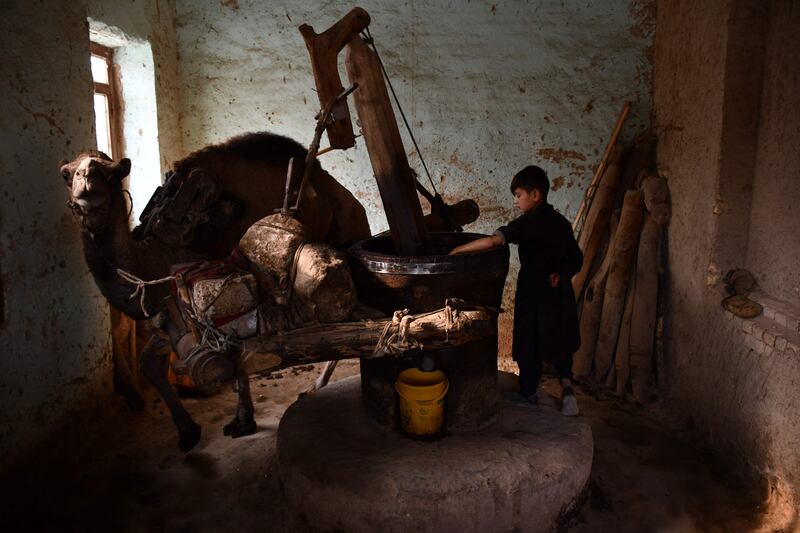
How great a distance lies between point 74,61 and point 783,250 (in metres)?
4.43

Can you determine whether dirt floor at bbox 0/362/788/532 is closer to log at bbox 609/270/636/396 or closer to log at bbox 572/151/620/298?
log at bbox 609/270/636/396

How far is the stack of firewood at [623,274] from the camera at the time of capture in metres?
4.37

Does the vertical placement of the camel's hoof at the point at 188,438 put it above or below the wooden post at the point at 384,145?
below

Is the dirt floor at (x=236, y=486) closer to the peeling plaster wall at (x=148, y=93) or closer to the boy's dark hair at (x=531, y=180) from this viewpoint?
the boy's dark hair at (x=531, y=180)

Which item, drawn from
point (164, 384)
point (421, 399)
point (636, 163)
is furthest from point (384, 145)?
point (636, 163)

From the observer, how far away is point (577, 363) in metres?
4.70

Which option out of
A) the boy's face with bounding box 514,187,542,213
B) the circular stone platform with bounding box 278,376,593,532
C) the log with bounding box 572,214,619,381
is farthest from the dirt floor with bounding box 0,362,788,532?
the boy's face with bounding box 514,187,542,213

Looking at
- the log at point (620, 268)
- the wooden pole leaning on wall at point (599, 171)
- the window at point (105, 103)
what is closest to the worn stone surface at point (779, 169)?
the log at point (620, 268)

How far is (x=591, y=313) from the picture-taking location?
15.2ft

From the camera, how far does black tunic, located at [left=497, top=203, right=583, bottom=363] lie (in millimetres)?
3260

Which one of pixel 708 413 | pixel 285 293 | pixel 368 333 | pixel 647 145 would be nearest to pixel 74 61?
pixel 285 293

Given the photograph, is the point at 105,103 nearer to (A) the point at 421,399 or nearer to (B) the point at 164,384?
(B) the point at 164,384

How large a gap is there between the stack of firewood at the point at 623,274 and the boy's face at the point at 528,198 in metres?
1.50

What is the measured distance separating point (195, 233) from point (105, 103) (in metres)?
2.13
